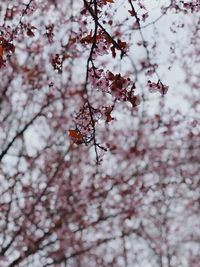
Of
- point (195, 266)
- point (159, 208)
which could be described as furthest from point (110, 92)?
point (195, 266)

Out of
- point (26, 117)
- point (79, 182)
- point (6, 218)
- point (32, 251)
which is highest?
point (26, 117)

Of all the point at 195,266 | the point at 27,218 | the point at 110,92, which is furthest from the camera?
the point at 195,266

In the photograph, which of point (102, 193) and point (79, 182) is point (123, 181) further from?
point (79, 182)

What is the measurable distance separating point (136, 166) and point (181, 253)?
6085 millimetres

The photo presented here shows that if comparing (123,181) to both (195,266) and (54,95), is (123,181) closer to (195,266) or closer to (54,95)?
(54,95)

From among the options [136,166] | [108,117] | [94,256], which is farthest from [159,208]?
[108,117]

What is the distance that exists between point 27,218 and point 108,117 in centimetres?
512

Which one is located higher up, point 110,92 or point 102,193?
point 102,193

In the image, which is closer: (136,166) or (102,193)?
(102,193)

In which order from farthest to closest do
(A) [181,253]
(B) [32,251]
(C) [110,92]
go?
1. (A) [181,253]
2. (B) [32,251]
3. (C) [110,92]

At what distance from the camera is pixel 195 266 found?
1370 cm

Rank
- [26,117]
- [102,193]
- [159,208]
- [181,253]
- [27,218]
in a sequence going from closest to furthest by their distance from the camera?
[27,218] < [102,193] < [26,117] < [159,208] < [181,253]

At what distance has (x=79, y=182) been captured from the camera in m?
8.96

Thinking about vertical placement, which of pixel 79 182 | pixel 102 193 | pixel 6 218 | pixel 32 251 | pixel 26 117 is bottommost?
pixel 32 251
